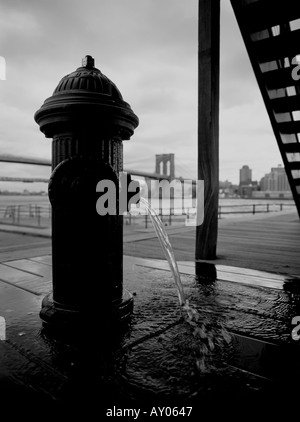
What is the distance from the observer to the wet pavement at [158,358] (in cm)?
123

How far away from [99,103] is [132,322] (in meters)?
1.42

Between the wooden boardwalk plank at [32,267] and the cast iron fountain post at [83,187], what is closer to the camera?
the cast iron fountain post at [83,187]

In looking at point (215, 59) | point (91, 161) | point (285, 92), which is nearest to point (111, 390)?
point (91, 161)

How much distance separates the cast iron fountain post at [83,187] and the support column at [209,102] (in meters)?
2.23

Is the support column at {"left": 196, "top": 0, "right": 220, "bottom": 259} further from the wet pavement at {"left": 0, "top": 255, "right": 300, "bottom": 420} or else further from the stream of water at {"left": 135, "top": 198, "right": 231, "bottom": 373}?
the stream of water at {"left": 135, "top": 198, "right": 231, "bottom": 373}

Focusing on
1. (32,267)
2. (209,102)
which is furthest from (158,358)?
(209,102)

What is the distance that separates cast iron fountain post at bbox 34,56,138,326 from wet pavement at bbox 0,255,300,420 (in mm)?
151

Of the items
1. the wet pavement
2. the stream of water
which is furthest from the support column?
the stream of water

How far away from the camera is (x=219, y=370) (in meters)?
1.44

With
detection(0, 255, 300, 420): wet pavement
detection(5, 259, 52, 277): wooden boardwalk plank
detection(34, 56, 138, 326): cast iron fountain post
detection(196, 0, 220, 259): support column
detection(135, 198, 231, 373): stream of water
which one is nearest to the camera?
detection(0, 255, 300, 420): wet pavement

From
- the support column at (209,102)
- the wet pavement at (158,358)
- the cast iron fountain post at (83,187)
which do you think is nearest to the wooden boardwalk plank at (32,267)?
the wet pavement at (158,358)

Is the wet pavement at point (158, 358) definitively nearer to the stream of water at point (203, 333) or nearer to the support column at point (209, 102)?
the stream of water at point (203, 333)

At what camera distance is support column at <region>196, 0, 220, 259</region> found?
12.8 feet

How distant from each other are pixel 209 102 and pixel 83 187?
271cm
